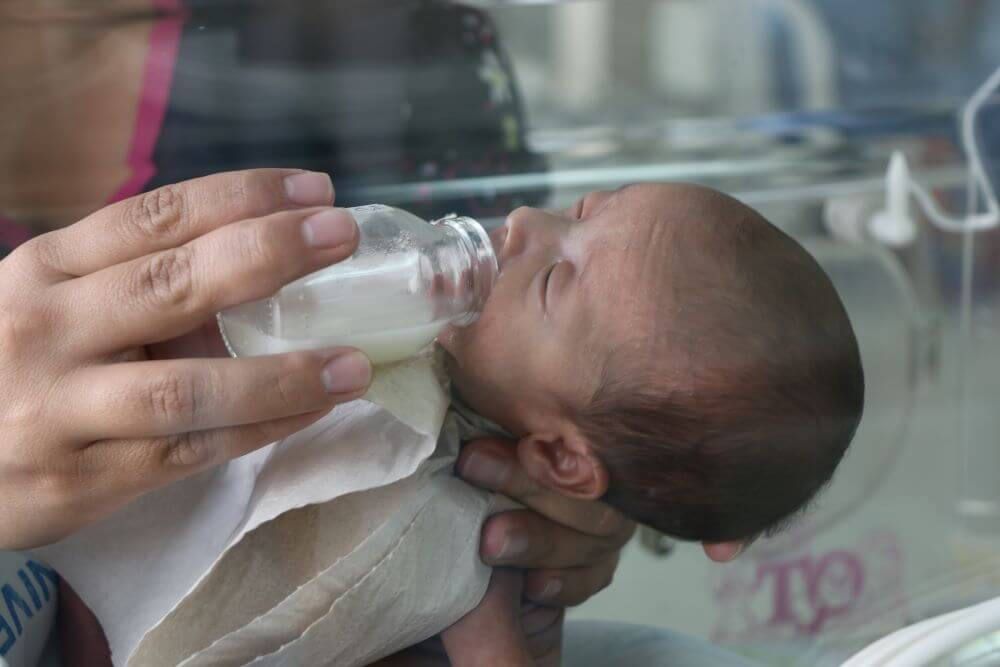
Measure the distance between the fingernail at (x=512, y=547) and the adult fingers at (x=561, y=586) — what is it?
0.02 m

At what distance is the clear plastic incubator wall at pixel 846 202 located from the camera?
0.71 meters

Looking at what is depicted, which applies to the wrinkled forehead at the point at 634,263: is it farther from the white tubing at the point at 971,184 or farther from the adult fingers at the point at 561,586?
the white tubing at the point at 971,184

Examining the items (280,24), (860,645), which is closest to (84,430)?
(860,645)

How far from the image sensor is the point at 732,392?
59 centimetres

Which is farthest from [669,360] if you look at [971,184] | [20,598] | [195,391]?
[971,184]

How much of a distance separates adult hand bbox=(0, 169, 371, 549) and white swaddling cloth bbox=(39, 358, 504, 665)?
3.2 inches

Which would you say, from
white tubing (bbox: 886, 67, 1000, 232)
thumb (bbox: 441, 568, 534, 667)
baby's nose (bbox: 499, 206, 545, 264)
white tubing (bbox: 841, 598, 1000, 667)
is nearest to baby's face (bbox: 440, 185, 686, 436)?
baby's nose (bbox: 499, 206, 545, 264)

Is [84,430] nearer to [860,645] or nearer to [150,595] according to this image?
[150,595]

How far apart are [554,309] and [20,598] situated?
39cm

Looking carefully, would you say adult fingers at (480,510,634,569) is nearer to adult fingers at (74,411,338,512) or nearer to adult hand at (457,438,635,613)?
adult hand at (457,438,635,613)

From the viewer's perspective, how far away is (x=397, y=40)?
106 centimetres

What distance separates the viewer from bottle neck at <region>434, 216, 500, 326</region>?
22.7 inches

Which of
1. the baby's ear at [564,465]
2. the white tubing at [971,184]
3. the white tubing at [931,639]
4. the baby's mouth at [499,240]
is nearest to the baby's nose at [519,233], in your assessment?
the baby's mouth at [499,240]

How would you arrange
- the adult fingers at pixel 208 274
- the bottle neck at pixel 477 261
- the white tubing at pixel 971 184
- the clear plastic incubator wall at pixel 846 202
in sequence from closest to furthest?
the adult fingers at pixel 208 274
the bottle neck at pixel 477 261
the clear plastic incubator wall at pixel 846 202
the white tubing at pixel 971 184
